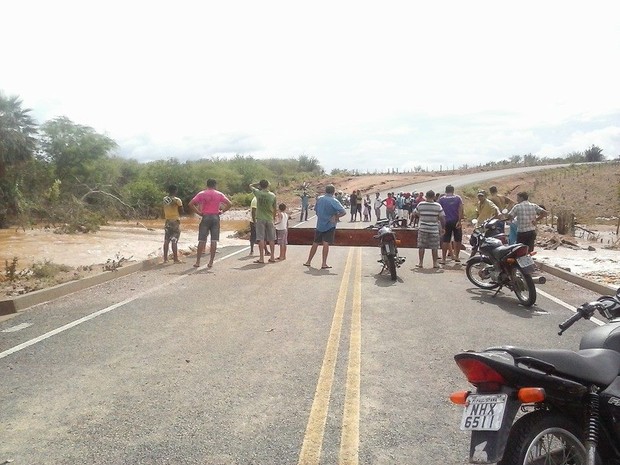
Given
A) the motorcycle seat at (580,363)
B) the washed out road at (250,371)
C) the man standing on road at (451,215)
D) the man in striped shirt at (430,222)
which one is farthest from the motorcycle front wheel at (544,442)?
the man standing on road at (451,215)

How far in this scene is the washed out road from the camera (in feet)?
13.7

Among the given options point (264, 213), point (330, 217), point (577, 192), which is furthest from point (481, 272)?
point (577, 192)

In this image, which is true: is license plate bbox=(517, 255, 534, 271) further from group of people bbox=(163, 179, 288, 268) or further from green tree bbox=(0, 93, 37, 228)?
green tree bbox=(0, 93, 37, 228)

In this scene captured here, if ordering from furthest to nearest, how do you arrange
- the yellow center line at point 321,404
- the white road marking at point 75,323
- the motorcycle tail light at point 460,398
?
the white road marking at point 75,323, the yellow center line at point 321,404, the motorcycle tail light at point 460,398

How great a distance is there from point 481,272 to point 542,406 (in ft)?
25.1

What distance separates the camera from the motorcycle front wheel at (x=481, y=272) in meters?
10.6

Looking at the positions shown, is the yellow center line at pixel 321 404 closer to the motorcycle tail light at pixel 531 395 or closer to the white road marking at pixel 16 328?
the motorcycle tail light at pixel 531 395

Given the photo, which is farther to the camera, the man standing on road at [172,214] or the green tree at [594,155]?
the green tree at [594,155]

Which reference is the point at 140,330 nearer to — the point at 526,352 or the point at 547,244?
the point at 526,352

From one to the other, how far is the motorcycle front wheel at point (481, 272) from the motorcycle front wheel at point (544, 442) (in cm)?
734

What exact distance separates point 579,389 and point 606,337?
1.61 ft

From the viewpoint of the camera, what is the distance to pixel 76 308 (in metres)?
→ 9.20

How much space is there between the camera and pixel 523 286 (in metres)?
9.56

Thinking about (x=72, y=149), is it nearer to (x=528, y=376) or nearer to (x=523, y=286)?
(x=523, y=286)
